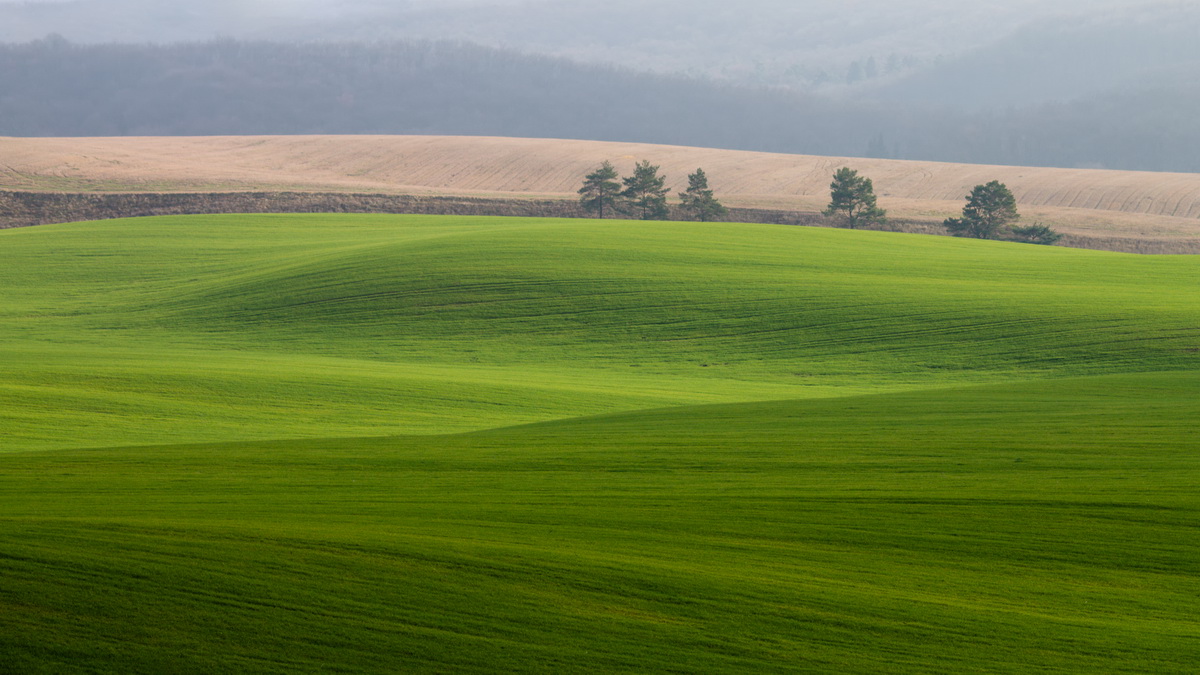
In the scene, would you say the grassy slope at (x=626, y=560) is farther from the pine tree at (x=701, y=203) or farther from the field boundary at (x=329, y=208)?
the field boundary at (x=329, y=208)

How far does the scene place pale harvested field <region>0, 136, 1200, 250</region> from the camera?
5566cm

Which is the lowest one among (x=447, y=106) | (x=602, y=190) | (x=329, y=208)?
(x=329, y=208)

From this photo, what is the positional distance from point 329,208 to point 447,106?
145615 millimetres

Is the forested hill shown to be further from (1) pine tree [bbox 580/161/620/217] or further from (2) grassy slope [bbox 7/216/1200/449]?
(2) grassy slope [bbox 7/216/1200/449]

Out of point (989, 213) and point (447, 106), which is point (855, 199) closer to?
point (989, 213)

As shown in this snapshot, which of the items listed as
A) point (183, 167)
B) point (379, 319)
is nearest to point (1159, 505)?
point (379, 319)

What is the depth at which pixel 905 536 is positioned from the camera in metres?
6.76

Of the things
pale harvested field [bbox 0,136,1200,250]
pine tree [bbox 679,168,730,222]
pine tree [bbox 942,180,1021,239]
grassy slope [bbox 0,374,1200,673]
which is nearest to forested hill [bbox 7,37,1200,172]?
pale harvested field [bbox 0,136,1200,250]

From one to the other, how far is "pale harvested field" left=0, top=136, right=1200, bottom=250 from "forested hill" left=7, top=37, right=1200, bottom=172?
10058 centimetres

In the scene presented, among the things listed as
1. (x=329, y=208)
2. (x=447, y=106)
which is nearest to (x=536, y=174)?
(x=329, y=208)

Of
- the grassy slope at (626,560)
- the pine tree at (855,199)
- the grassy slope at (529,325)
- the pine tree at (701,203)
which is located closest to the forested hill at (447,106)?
the pine tree at (855,199)

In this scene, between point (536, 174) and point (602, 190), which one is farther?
point (536, 174)

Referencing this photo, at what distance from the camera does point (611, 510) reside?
741cm

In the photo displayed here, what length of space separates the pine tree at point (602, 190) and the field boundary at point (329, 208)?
2.52 meters
